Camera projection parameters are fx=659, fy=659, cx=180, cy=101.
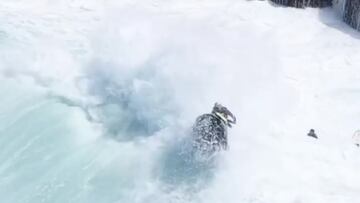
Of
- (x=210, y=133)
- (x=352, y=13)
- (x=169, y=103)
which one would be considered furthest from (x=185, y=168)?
(x=352, y=13)

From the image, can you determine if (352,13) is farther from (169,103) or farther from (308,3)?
(169,103)

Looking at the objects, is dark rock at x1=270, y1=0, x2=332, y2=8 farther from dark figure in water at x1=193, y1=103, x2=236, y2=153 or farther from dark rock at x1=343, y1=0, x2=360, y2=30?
dark figure in water at x1=193, y1=103, x2=236, y2=153

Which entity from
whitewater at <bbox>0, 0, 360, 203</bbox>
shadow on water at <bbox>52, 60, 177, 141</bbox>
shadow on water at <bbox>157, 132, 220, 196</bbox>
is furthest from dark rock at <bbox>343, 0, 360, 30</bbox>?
shadow on water at <bbox>157, 132, 220, 196</bbox>

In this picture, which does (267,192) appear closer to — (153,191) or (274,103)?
(153,191)

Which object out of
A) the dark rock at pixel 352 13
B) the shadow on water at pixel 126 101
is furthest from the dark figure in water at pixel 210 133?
the dark rock at pixel 352 13

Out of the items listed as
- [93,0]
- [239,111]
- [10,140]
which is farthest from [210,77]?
[93,0]
